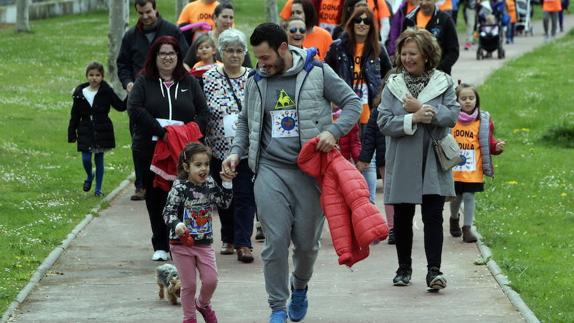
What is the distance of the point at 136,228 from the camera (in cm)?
1324

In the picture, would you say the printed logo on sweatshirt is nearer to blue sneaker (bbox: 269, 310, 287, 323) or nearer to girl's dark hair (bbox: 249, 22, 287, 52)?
girl's dark hair (bbox: 249, 22, 287, 52)

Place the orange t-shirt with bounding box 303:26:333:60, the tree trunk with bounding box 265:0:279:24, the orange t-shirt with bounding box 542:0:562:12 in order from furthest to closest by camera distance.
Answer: the orange t-shirt with bounding box 542:0:562:12, the tree trunk with bounding box 265:0:279:24, the orange t-shirt with bounding box 303:26:333:60

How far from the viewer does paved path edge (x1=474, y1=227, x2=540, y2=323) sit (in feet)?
30.1

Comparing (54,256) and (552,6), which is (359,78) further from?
(552,6)

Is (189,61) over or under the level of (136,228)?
over

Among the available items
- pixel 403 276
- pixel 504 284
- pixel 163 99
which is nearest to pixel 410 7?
pixel 163 99

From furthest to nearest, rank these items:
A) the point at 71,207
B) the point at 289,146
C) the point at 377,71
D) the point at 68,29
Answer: the point at 68,29 < the point at 71,207 < the point at 377,71 < the point at 289,146

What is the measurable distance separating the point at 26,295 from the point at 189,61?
384 cm

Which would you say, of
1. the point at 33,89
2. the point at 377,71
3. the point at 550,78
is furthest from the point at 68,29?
the point at 377,71

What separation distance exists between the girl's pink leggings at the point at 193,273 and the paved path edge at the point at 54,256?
1253mm

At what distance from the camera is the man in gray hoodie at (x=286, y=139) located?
876cm

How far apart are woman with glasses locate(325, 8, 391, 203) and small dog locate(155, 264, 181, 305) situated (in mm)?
3003

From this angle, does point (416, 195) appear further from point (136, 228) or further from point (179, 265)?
point (136, 228)

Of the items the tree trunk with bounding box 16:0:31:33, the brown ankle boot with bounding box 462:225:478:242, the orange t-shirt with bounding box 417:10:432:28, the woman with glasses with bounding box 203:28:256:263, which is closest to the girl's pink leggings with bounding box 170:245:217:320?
the woman with glasses with bounding box 203:28:256:263
